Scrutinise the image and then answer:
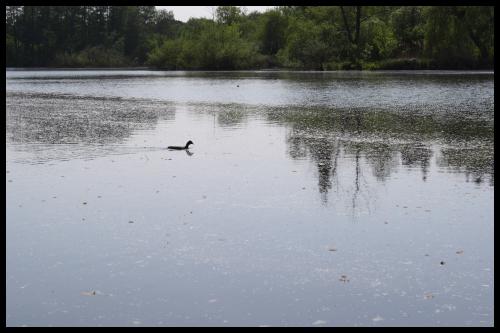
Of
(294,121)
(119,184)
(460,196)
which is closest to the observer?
(460,196)

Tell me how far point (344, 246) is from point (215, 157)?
696 cm

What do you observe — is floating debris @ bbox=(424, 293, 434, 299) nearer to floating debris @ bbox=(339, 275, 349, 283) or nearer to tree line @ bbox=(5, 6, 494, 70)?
Answer: floating debris @ bbox=(339, 275, 349, 283)

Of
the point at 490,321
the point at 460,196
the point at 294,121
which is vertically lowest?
the point at 490,321

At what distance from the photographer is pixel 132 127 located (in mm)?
20234

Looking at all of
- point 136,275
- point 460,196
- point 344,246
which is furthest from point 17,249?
point 460,196

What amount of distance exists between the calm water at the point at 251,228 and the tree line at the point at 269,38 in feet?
184

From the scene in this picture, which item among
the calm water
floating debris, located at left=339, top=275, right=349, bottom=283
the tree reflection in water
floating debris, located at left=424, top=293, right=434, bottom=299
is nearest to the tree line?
the tree reflection in water

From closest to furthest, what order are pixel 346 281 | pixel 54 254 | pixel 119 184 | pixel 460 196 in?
1. pixel 346 281
2. pixel 54 254
3. pixel 460 196
4. pixel 119 184

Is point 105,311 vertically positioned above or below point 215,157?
below

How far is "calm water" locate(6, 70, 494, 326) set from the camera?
19.8 ft

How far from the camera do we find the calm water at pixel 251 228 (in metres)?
6.03

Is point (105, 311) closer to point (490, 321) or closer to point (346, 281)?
point (346, 281)

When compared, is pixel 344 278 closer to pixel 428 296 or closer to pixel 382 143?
pixel 428 296

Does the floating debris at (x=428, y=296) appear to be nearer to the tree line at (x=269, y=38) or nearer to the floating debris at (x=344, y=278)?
the floating debris at (x=344, y=278)
